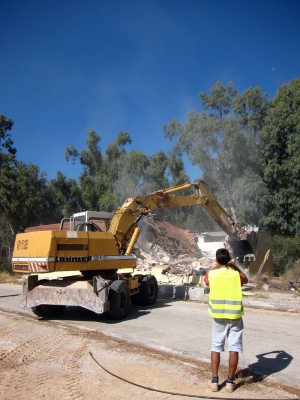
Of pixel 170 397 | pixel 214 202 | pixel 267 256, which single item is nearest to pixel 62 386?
pixel 170 397

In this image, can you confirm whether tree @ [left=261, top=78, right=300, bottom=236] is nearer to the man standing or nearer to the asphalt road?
the asphalt road

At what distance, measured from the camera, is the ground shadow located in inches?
206

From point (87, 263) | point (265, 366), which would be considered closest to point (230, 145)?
point (87, 263)

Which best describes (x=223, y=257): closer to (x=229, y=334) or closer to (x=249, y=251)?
(x=229, y=334)

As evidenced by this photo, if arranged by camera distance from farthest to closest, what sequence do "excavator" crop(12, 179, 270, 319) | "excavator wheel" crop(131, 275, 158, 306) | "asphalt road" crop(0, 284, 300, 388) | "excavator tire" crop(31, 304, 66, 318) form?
"excavator wheel" crop(131, 275, 158, 306) → "excavator tire" crop(31, 304, 66, 318) → "excavator" crop(12, 179, 270, 319) → "asphalt road" crop(0, 284, 300, 388)

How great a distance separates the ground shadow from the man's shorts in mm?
616

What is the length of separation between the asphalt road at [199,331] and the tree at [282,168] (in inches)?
390

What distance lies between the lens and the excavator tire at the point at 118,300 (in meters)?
9.49

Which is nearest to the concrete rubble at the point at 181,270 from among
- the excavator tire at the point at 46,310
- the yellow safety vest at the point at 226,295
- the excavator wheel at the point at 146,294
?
the excavator wheel at the point at 146,294

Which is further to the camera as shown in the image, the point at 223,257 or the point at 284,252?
the point at 284,252

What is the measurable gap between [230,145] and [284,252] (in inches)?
288

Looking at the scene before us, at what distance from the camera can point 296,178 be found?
1981 cm

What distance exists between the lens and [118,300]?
31.3ft

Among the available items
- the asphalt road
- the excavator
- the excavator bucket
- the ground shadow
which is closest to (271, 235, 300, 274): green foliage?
the excavator bucket
